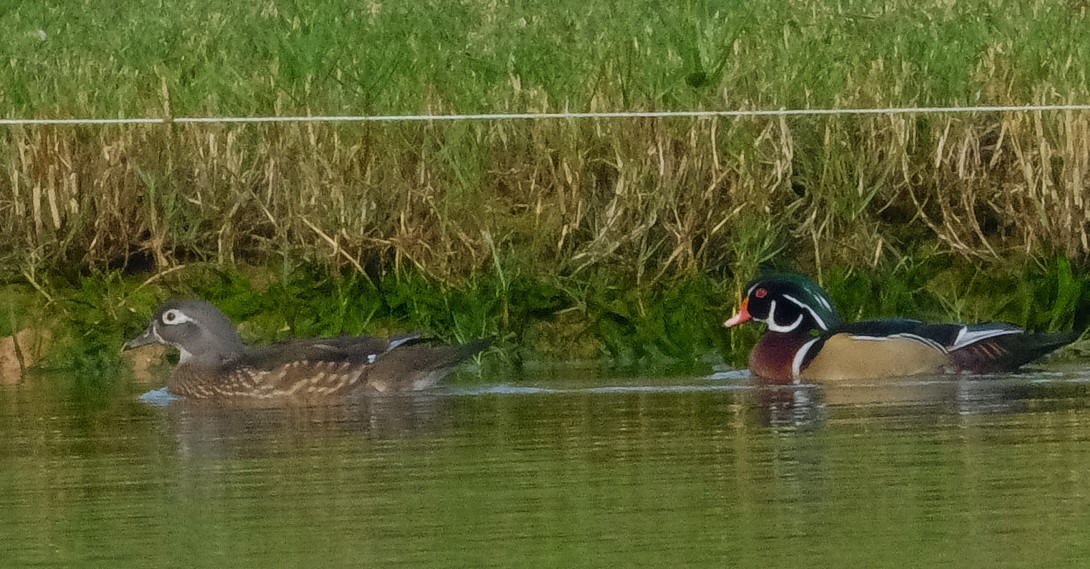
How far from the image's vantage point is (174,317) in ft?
34.8

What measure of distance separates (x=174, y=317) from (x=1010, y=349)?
11.2 ft

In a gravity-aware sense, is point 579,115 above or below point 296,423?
above

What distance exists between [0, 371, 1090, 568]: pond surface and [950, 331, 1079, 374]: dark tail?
34cm

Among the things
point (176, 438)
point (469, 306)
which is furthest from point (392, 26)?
point (176, 438)

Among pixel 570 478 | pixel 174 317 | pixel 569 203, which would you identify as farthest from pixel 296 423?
pixel 569 203

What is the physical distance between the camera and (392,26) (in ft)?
49.4

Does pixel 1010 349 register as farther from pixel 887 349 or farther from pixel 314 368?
pixel 314 368

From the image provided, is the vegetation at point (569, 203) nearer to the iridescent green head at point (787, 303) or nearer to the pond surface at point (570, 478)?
the iridescent green head at point (787, 303)

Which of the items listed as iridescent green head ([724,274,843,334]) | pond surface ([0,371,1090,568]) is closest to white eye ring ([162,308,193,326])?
pond surface ([0,371,1090,568])

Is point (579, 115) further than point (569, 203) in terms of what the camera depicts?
No

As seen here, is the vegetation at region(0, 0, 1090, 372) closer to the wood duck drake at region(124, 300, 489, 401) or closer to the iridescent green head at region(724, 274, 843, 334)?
the iridescent green head at region(724, 274, 843, 334)

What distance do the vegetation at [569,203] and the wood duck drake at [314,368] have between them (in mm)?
885

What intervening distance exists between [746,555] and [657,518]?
61 centimetres

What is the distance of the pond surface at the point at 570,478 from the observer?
6.09 m
